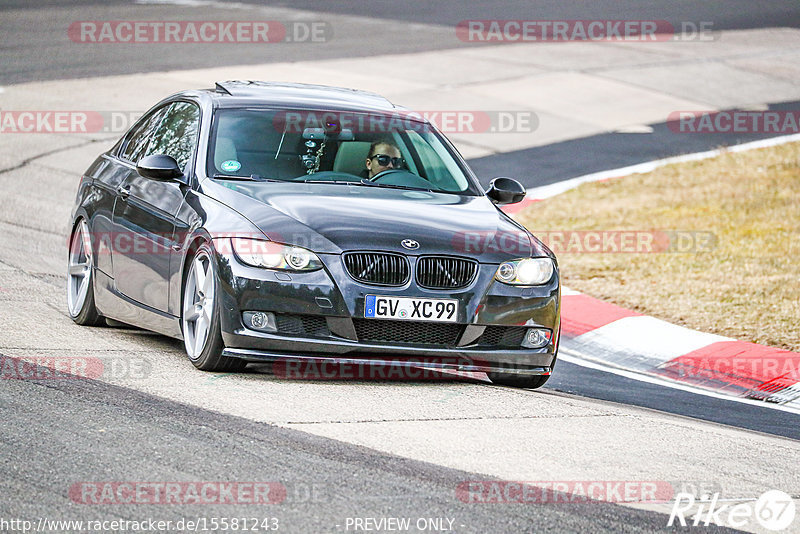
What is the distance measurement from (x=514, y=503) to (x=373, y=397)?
185 cm

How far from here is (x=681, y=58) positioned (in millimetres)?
26688

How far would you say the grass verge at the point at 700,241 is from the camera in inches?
437

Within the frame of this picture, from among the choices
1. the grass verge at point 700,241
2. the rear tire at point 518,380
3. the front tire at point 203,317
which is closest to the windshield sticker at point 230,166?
the front tire at point 203,317

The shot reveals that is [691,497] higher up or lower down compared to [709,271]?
higher up

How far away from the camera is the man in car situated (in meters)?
8.41

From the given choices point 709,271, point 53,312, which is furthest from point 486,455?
point 709,271

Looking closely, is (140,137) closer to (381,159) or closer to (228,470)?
(381,159)

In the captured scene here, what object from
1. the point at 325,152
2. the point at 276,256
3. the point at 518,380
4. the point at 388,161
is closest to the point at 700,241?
the point at 388,161

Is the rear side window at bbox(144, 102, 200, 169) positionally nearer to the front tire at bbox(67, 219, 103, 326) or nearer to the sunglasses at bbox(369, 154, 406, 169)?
the front tire at bbox(67, 219, 103, 326)

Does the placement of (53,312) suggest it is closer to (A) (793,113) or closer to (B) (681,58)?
(A) (793,113)

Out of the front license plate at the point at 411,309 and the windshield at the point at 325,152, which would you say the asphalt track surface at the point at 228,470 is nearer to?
the front license plate at the point at 411,309

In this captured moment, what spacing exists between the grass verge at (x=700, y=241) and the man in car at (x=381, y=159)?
3.38 meters

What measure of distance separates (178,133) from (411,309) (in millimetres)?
2430

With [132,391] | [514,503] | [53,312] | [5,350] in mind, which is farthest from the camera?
[53,312]
